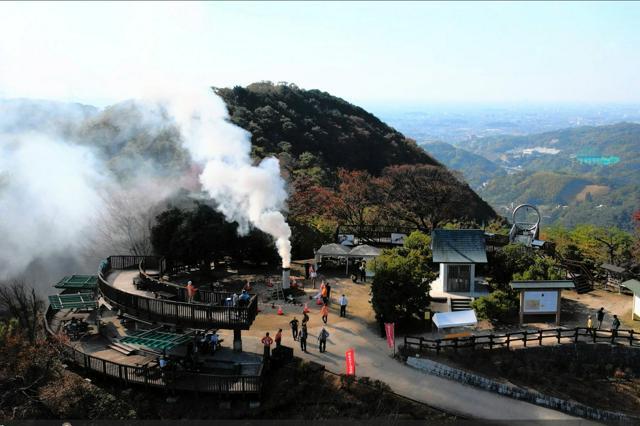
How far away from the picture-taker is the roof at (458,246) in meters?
29.3

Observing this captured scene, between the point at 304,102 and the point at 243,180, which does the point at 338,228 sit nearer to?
the point at 243,180

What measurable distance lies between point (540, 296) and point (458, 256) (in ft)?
16.6

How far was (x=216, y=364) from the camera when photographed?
66.4 ft

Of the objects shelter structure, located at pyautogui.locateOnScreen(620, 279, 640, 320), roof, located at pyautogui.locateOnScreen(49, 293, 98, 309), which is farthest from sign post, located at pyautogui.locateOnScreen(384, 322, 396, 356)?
shelter structure, located at pyautogui.locateOnScreen(620, 279, 640, 320)

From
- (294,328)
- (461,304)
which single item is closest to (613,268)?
(461,304)

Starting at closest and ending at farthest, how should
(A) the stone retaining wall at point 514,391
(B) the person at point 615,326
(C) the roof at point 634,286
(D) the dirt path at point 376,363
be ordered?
1. (D) the dirt path at point 376,363
2. (A) the stone retaining wall at point 514,391
3. (B) the person at point 615,326
4. (C) the roof at point 634,286

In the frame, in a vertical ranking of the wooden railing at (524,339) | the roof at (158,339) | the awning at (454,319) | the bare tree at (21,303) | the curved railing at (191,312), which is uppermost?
the curved railing at (191,312)

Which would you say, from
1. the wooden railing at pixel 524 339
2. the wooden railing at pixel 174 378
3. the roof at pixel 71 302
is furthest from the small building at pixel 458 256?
the roof at pixel 71 302

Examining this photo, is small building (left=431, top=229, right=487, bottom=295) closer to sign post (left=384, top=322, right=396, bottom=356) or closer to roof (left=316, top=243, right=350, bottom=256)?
roof (left=316, top=243, right=350, bottom=256)

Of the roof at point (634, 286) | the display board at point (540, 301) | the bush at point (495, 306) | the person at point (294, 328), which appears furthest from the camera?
the roof at point (634, 286)

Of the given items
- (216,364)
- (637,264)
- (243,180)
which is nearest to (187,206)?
(243,180)

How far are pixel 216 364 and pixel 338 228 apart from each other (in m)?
21.2

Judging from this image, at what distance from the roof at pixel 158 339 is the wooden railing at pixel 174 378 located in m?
0.82

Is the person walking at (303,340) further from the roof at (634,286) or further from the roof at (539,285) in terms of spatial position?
the roof at (634,286)
